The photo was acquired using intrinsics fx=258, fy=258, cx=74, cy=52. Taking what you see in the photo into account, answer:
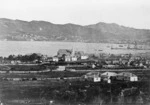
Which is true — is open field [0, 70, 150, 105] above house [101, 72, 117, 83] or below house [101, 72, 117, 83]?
below

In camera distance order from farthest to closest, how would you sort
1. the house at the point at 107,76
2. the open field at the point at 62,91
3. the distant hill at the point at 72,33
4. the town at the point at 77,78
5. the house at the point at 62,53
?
the house at the point at 62,53
the distant hill at the point at 72,33
the house at the point at 107,76
the town at the point at 77,78
the open field at the point at 62,91

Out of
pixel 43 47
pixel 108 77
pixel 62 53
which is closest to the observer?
pixel 108 77

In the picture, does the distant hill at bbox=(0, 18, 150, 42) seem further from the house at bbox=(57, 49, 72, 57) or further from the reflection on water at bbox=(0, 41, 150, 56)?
the house at bbox=(57, 49, 72, 57)

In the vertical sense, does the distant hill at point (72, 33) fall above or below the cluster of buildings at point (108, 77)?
above

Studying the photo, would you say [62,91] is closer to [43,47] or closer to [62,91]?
[62,91]

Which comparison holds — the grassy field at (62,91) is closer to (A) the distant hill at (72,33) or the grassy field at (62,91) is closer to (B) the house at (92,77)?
(B) the house at (92,77)

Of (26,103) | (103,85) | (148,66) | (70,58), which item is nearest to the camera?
(26,103)

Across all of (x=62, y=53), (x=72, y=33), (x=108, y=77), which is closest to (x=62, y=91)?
(x=108, y=77)

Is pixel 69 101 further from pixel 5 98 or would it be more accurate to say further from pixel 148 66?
pixel 148 66

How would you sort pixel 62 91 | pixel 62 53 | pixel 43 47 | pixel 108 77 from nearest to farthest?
pixel 62 91 < pixel 108 77 < pixel 62 53 < pixel 43 47

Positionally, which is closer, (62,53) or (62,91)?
(62,91)

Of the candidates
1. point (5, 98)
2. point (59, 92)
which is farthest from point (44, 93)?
point (5, 98)
